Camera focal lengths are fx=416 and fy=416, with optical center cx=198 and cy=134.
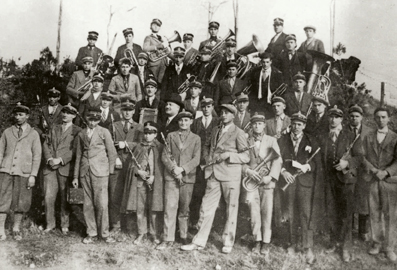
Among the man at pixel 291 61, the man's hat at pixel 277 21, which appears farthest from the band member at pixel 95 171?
the man's hat at pixel 277 21

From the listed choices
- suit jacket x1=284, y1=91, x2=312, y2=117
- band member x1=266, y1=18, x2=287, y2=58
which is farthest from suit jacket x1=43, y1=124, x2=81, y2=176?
band member x1=266, y1=18, x2=287, y2=58

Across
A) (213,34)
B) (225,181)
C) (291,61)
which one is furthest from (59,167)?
(291,61)

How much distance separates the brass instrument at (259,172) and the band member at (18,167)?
3.79 metres

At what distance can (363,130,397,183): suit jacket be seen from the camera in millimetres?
6711

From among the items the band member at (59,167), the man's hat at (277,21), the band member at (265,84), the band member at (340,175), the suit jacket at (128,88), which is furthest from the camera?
the man's hat at (277,21)

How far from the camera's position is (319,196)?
670 cm

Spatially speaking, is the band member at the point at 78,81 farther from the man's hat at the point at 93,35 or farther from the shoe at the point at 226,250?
the shoe at the point at 226,250

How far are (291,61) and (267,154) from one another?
2875mm

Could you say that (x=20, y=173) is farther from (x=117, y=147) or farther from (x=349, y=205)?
(x=349, y=205)

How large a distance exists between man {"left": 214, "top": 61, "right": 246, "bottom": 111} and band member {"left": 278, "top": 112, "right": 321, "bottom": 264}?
6.46 ft

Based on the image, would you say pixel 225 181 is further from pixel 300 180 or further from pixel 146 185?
pixel 146 185

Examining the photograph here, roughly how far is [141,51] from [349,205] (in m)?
6.37

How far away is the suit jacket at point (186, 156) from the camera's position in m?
6.92

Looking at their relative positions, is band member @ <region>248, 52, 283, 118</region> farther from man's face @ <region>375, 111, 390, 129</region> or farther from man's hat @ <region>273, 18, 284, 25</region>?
man's face @ <region>375, 111, 390, 129</region>
